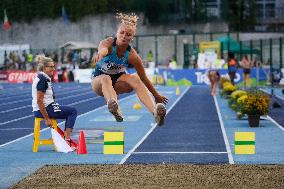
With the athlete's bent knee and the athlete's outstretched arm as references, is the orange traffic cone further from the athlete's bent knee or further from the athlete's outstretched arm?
the athlete's bent knee

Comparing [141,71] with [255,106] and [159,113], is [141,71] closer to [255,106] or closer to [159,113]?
[159,113]

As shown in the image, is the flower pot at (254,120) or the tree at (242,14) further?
the tree at (242,14)

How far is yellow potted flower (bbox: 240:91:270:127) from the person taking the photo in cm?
2284

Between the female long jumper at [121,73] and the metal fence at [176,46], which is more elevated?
the female long jumper at [121,73]

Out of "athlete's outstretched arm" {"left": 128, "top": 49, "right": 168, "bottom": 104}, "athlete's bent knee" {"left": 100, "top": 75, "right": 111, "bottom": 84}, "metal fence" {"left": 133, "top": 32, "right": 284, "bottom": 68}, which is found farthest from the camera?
"metal fence" {"left": 133, "top": 32, "right": 284, "bottom": 68}

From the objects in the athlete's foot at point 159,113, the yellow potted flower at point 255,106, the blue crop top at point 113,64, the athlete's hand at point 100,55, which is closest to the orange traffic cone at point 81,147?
the blue crop top at point 113,64

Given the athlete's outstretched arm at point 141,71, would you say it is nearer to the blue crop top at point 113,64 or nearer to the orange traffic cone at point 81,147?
the blue crop top at point 113,64

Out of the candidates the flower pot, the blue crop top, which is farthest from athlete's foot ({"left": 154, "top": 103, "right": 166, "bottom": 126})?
the flower pot

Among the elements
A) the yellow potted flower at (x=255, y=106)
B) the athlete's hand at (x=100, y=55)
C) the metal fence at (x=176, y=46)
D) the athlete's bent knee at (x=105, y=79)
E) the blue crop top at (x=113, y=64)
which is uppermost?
the athlete's hand at (x=100, y=55)

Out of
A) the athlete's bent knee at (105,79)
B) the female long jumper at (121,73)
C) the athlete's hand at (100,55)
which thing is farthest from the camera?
the athlete's bent knee at (105,79)

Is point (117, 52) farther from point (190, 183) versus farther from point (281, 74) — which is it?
point (281, 74)

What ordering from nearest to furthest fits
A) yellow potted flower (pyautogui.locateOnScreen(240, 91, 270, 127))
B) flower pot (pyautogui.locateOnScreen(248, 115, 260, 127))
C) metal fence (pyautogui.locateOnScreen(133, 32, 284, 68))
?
yellow potted flower (pyautogui.locateOnScreen(240, 91, 270, 127))
flower pot (pyautogui.locateOnScreen(248, 115, 260, 127))
metal fence (pyautogui.locateOnScreen(133, 32, 284, 68))

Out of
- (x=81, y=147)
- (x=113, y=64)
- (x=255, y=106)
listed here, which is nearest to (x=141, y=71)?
(x=113, y=64)

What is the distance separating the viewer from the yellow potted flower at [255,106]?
899 inches
